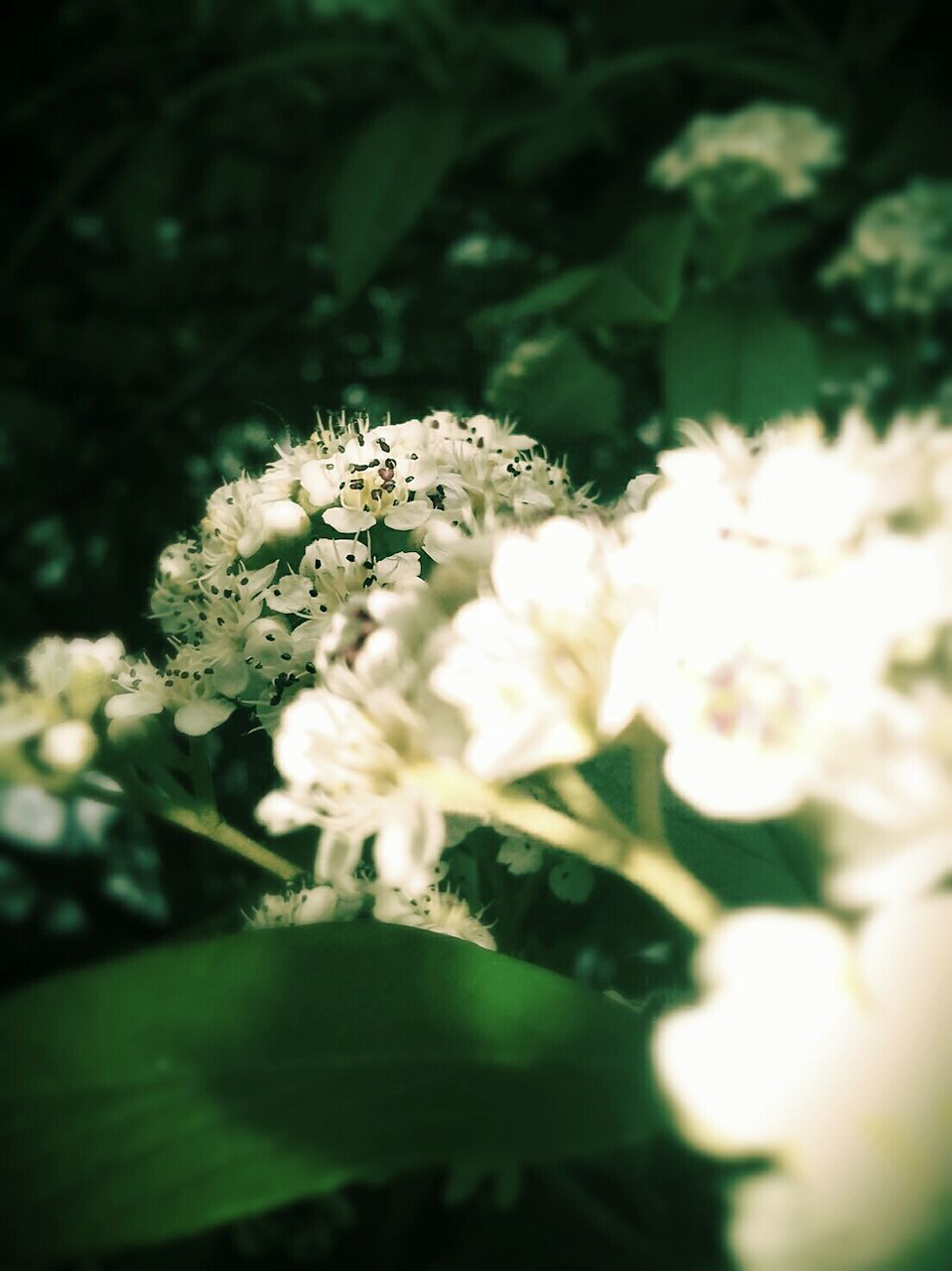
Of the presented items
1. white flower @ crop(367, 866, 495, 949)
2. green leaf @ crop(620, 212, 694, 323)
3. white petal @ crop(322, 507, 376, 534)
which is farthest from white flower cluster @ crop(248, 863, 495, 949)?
green leaf @ crop(620, 212, 694, 323)

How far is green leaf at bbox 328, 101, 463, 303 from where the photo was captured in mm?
734

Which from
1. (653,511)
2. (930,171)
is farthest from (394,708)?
(930,171)

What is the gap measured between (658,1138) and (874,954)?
0.32 ft

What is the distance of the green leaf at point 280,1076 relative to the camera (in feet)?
0.84

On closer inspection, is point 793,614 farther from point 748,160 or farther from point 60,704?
point 748,160

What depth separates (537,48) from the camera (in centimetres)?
86

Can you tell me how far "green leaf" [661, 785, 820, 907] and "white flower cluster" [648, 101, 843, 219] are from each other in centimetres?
62

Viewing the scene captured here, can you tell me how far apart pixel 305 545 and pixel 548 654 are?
0.17 meters

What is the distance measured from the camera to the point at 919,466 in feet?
0.84

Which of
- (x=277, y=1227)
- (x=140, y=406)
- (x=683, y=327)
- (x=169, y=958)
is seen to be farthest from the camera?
(x=140, y=406)

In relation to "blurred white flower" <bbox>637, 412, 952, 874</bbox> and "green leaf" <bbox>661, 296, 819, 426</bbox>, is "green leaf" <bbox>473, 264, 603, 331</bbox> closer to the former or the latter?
"green leaf" <bbox>661, 296, 819, 426</bbox>

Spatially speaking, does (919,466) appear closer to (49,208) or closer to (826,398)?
(826,398)

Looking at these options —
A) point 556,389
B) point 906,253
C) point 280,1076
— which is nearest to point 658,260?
point 556,389

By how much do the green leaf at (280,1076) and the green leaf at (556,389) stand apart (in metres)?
0.25
